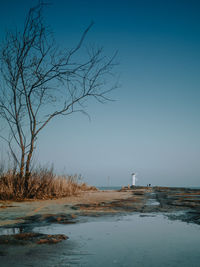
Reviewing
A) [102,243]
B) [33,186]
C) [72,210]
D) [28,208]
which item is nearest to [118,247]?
[102,243]

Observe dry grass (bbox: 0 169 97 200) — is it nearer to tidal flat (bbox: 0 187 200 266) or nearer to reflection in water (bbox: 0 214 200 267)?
tidal flat (bbox: 0 187 200 266)

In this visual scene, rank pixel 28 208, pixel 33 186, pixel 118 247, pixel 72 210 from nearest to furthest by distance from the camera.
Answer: pixel 118 247 → pixel 72 210 → pixel 28 208 → pixel 33 186

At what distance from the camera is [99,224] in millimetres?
2074

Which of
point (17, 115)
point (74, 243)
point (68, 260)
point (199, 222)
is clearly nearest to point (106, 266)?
point (68, 260)

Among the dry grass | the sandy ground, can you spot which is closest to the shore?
the sandy ground

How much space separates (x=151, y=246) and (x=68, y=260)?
0.51 metres

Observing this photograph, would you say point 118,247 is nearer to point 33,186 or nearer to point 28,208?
point 28,208

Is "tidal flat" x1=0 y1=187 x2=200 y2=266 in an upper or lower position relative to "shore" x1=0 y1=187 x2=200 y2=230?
upper

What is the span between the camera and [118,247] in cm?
136

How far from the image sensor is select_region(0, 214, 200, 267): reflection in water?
111 centimetres

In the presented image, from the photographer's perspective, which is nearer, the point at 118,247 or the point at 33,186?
the point at 118,247

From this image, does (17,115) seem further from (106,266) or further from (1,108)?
(106,266)

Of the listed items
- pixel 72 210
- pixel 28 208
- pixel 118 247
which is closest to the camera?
pixel 118 247

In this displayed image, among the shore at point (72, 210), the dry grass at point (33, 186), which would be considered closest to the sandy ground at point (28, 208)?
the shore at point (72, 210)
